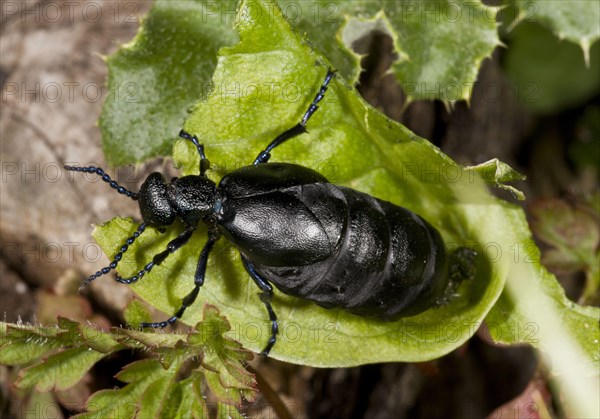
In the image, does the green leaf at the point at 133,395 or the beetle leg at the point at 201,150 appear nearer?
the green leaf at the point at 133,395

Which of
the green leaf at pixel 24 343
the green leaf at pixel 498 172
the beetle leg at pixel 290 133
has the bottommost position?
the green leaf at pixel 24 343

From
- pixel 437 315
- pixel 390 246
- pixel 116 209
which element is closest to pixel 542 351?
pixel 437 315

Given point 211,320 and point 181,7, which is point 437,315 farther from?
point 181,7

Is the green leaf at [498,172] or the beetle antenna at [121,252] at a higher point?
the green leaf at [498,172]

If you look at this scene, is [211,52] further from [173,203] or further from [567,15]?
[567,15]

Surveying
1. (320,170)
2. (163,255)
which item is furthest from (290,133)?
(163,255)

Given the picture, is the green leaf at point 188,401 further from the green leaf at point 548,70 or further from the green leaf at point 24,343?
the green leaf at point 548,70

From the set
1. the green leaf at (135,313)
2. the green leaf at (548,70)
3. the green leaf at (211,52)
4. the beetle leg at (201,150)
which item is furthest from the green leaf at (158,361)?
the green leaf at (548,70)
